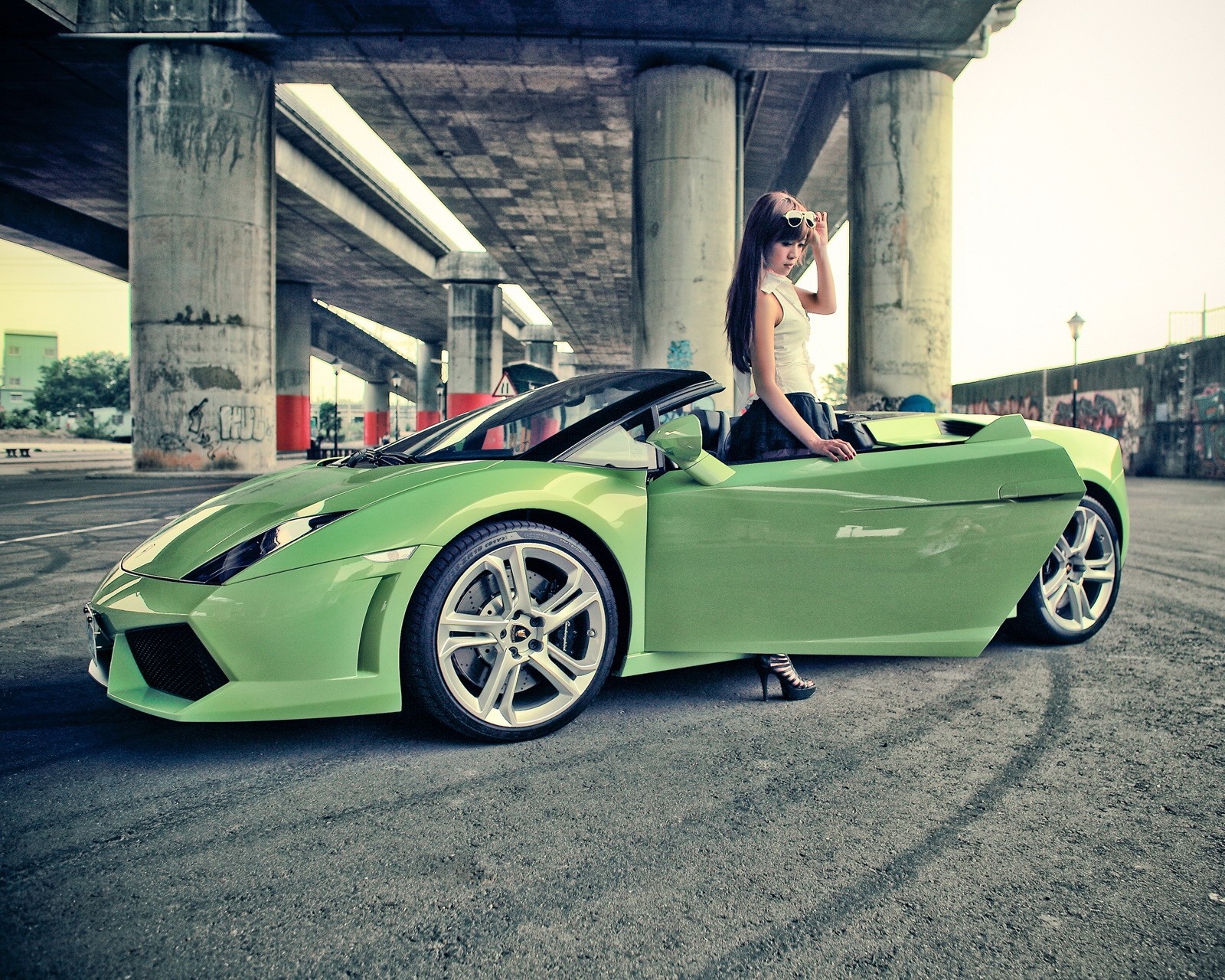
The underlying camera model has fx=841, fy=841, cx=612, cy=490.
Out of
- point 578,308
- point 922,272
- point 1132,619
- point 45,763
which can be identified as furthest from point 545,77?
point 578,308

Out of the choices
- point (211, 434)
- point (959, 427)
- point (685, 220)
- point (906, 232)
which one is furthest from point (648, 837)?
point (211, 434)

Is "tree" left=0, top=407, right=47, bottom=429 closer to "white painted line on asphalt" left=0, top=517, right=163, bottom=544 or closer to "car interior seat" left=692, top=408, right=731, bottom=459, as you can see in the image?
"white painted line on asphalt" left=0, top=517, right=163, bottom=544

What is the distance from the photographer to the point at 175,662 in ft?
7.52

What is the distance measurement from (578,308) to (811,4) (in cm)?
3324

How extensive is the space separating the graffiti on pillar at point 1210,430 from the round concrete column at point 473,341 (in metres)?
25.8

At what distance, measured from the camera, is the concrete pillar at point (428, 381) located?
56.1m

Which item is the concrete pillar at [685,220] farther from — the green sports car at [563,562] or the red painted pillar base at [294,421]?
the red painted pillar base at [294,421]

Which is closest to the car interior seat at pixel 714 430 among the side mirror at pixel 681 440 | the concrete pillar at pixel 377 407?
the side mirror at pixel 681 440

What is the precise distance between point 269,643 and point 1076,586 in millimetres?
3343

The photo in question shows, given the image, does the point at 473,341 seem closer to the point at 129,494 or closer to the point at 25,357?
the point at 129,494

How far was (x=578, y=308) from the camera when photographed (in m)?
46.8

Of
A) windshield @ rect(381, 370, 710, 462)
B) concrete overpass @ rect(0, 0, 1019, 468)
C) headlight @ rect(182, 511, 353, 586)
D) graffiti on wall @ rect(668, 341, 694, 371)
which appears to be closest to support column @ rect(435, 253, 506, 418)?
concrete overpass @ rect(0, 0, 1019, 468)

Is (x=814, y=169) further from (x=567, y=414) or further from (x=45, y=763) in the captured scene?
(x=45, y=763)

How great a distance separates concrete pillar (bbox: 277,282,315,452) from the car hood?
38006mm
